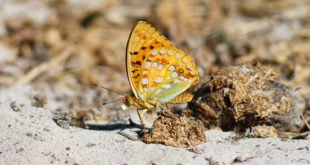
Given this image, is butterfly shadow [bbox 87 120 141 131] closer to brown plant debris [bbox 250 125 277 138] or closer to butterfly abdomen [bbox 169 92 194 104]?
butterfly abdomen [bbox 169 92 194 104]

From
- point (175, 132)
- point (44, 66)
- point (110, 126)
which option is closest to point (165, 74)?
point (175, 132)

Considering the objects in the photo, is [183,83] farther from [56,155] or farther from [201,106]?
[56,155]

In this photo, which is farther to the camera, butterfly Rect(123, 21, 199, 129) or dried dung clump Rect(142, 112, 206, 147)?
butterfly Rect(123, 21, 199, 129)

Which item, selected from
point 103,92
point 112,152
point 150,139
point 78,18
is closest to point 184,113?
point 150,139

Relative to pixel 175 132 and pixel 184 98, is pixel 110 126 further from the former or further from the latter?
pixel 175 132

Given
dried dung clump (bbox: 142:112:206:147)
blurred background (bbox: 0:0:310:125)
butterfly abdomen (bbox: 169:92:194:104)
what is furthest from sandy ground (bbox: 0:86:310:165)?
blurred background (bbox: 0:0:310:125)
